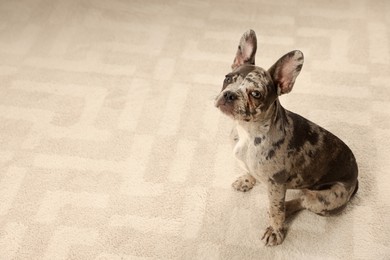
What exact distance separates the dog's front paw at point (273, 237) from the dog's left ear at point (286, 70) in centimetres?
81

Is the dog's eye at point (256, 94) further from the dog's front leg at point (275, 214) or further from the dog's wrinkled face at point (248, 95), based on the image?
the dog's front leg at point (275, 214)

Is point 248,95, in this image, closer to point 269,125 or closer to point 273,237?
point 269,125

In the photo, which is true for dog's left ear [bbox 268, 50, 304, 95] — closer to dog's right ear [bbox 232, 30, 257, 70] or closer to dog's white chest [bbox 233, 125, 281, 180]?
dog's right ear [bbox 232, 30, 257, 70]

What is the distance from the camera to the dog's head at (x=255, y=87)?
2.05 meters

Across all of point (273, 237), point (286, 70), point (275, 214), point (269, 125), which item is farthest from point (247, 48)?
point (273, 237)

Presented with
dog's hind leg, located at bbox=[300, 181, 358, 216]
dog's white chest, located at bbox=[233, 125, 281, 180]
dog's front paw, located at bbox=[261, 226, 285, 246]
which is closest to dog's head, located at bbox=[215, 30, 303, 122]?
dog's white chest, located at bbox=[233, 125, 281, 180]

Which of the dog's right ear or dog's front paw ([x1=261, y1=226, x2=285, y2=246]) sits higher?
the dog's right ear

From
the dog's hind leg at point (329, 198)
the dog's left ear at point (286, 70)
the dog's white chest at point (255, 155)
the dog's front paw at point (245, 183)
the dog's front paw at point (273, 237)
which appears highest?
the dog's left ear at point (286, 70)

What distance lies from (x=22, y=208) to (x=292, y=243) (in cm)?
152

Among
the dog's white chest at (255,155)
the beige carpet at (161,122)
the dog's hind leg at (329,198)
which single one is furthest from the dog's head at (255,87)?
the beige carpet at (161,122)

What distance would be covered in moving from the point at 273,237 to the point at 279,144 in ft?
1.93

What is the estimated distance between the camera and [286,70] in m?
2.07

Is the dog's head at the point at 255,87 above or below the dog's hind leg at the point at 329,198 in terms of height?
above

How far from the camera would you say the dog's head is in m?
2.05
